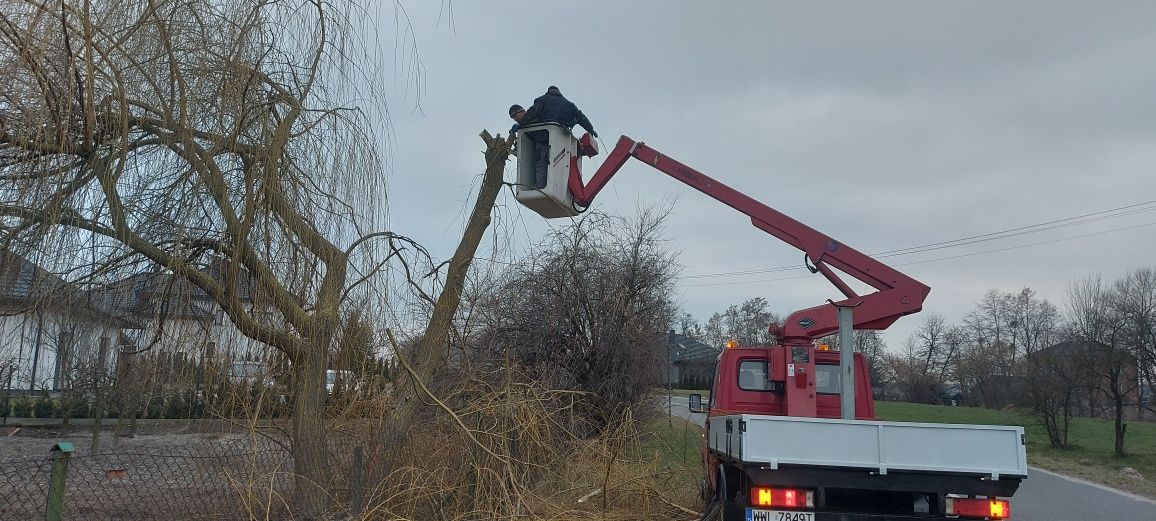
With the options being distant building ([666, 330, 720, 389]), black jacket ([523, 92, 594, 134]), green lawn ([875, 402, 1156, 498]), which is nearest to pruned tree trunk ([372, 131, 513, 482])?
black jacket ([523, 92, 594, 134])

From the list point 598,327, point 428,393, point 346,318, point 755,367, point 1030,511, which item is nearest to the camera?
point 346,318

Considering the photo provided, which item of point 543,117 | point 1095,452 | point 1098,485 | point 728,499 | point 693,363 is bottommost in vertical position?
point 1098,485

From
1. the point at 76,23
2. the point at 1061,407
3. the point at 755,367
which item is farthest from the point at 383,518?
the point at 1061,407

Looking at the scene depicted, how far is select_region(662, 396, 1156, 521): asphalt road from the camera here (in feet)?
36.5

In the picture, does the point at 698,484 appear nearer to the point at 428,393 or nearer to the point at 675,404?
the point at 428,393

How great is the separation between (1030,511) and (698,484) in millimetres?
5029

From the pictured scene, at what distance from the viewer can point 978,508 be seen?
609cm

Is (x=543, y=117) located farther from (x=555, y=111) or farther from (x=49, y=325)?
(x=49, y=325)

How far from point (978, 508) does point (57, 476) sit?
5.93 metres

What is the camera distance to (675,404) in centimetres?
1780

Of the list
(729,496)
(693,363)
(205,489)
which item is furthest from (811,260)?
(693,363)

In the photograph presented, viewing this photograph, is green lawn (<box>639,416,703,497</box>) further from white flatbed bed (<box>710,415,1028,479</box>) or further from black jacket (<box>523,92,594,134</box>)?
black jacket (<box>523,92,594,134</box>)

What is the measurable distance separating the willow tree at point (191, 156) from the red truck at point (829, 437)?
217 cm

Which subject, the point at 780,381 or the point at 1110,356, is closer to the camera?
the point at 780,381
